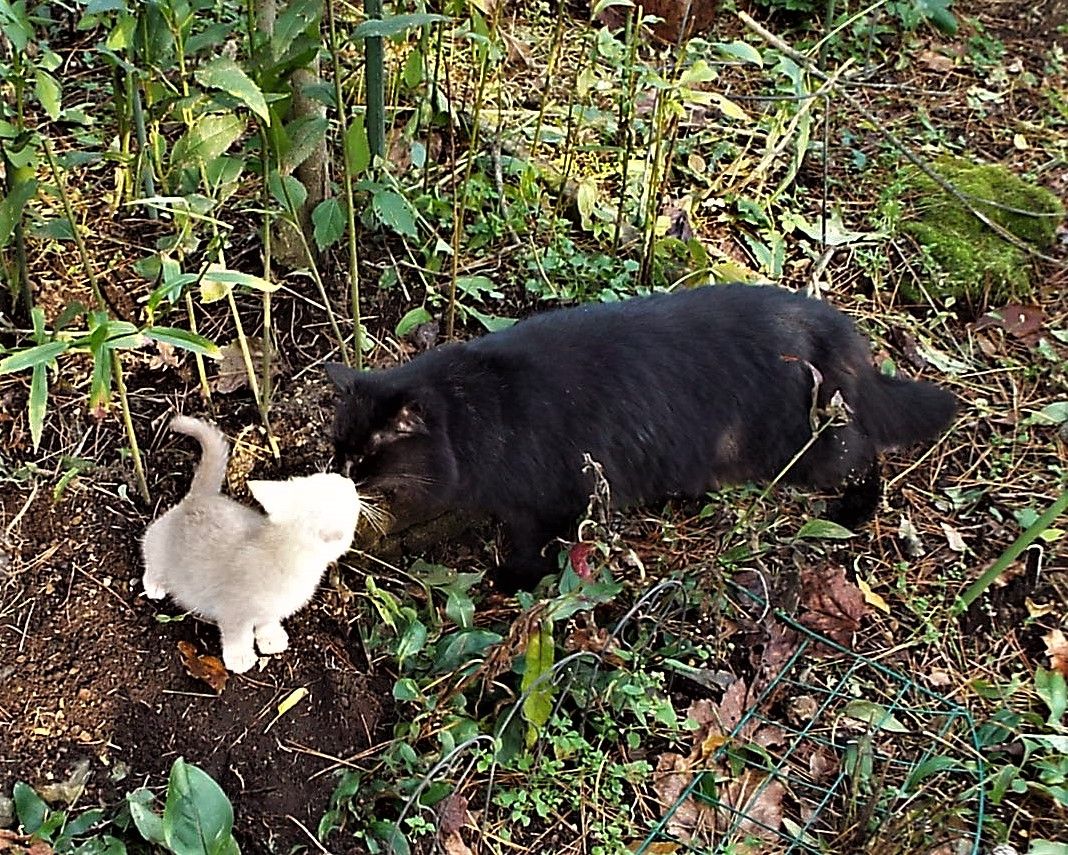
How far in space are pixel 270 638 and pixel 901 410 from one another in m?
1.73

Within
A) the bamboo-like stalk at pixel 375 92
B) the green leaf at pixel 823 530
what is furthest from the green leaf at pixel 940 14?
the green leaf at pixel 823 530

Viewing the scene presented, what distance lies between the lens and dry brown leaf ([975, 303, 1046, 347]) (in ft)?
12.0

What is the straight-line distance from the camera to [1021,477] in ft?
10.7

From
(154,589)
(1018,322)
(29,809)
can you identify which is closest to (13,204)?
(154,589)

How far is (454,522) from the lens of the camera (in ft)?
9.75

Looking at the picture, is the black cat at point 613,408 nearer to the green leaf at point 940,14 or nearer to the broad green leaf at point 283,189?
the broad green leaf at point 283,189

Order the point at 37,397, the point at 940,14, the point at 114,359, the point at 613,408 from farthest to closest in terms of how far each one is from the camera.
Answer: the point at 940,14 < the point at 613,408 < the point at 114,359 < the point at 37,397

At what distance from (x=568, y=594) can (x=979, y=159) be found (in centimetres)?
283

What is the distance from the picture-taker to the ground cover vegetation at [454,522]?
2320mm

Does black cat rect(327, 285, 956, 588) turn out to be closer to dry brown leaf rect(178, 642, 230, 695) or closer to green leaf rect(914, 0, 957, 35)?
dry brown leaf rect(178, 642, 230, 695)

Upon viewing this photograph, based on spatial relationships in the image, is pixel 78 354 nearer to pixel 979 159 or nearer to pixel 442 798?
pixel 442 798

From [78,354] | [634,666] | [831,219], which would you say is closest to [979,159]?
[831,219]

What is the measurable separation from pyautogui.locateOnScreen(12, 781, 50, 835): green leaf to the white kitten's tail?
689mm

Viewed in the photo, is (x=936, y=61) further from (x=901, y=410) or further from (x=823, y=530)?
(x=823, y=530)
